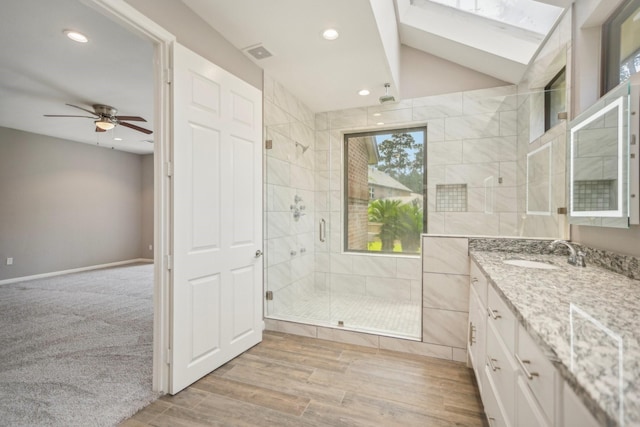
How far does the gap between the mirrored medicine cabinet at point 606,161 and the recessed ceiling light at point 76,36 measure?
12.4ft

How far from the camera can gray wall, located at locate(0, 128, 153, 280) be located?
5.00m

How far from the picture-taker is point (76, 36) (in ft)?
7.96

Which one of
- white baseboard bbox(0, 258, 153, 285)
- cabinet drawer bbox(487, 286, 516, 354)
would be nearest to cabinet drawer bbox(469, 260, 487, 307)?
cabinet drawer bbox(487, 286, 516, 354)

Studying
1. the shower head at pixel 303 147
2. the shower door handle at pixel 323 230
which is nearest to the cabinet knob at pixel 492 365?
the shower door handle at pixel 323 230

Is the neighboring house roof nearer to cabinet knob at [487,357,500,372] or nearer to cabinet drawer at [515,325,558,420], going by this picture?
cabinet knob at [487,357,500,372]

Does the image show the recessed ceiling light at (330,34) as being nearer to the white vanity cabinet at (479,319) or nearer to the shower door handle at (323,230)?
the white vanity cabinet at (479,319)

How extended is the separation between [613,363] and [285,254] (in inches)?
118

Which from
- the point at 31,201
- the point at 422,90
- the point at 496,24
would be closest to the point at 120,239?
the point at 31,201

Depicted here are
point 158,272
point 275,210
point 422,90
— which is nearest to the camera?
point 158,272

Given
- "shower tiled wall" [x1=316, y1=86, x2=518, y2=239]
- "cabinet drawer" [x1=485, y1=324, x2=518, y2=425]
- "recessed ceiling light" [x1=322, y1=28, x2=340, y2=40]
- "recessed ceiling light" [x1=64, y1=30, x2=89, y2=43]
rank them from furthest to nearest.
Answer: "shower tiled wall" [x1=316, y1=86, x2=518, y2=239], "recessed ceiling light" [x1=64, y1=30, x2=89, y2=43], "recessed ceiling light" [x1=322, y1=28, x2=340, y2=40], "cabinet drawer" [x1=485, y1=324, x2=518, y2=425]

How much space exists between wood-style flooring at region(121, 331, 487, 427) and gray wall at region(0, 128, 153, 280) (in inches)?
213

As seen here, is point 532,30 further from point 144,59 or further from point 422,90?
point 144,59

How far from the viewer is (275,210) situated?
321 centimetres

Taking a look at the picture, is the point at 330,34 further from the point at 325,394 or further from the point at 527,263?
the point at 325,394
